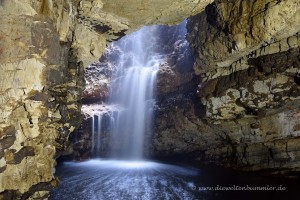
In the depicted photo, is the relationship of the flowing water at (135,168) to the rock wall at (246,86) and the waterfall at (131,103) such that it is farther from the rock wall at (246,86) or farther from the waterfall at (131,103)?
the rock wall at (246,86)

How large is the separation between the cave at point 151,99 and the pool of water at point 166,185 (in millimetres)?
50

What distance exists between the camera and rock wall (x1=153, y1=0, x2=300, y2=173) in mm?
8664

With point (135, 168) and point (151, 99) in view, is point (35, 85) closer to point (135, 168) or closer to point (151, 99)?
point (135, 168)

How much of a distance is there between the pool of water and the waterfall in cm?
383

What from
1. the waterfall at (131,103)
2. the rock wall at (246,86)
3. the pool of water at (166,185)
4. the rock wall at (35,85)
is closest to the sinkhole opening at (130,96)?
the waterfall at (131,103)

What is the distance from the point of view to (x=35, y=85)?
12.3ft

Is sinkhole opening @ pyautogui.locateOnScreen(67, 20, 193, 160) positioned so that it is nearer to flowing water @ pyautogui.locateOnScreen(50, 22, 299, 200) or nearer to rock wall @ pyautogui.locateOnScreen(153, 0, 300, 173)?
flowing water @ pyautogui.locateOnScreen(50, 22, 299, 200)

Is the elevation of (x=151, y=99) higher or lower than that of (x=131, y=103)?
higher

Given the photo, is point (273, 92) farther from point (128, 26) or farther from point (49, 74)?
point (49, 74)

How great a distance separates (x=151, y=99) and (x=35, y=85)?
1335cm

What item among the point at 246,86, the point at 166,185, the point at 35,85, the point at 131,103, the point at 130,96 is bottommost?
the point at 166,185

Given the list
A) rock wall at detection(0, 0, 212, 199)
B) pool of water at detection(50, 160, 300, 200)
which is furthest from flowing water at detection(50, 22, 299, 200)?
rock wall at detection(0, 0, 212, 199)

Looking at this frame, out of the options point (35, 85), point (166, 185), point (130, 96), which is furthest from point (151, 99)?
point (35, 85)

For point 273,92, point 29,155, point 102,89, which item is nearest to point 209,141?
point 273,92
